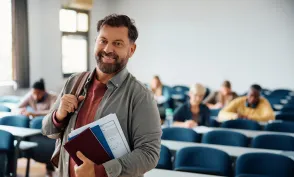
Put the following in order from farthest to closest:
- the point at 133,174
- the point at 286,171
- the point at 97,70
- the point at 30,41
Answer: the point at 30,41 < the point at 286,171 < the point at 97,70 < the point at 133,174

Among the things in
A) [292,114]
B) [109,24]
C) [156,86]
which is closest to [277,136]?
[292,114]

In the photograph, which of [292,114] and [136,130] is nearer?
[136,130]

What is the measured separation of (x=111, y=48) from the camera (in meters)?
1.50

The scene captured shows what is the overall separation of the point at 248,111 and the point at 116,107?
4.93m

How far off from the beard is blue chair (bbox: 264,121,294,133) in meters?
4.28

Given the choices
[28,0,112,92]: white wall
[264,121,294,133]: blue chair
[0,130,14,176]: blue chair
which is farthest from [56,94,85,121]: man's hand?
[28,0,112,92]: white wall

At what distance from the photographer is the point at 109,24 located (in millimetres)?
1528

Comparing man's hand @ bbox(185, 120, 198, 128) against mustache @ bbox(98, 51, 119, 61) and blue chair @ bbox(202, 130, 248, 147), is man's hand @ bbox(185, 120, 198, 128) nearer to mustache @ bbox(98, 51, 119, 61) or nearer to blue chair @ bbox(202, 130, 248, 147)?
blue chair @ bbox(202, 130, 248, 147)

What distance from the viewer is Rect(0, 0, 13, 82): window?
7.19 m

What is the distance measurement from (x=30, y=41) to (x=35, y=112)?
279cm

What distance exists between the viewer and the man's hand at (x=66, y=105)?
1554 millimetres

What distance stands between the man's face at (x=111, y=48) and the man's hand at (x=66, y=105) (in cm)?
16

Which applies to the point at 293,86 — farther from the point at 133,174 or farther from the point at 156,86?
the point at 133,174

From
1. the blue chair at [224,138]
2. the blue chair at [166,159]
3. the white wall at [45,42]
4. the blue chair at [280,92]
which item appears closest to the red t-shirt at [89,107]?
the blue chair at [166,159]
